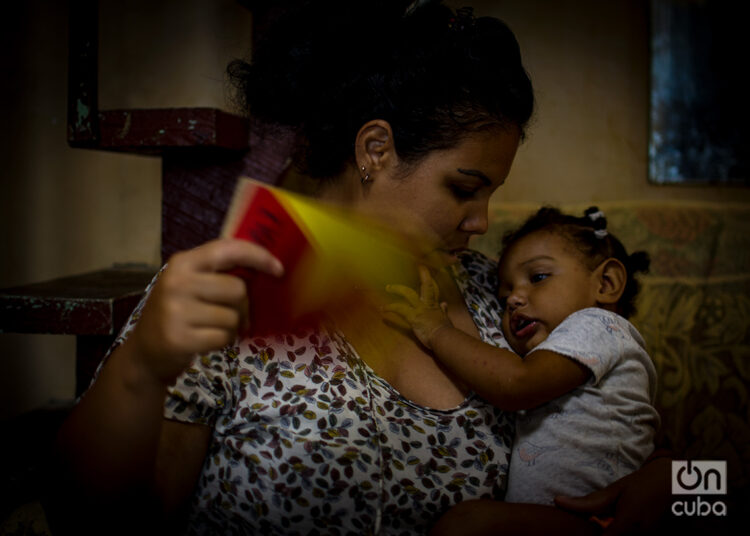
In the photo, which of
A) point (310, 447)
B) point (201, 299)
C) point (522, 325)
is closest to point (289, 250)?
point (201, 299)

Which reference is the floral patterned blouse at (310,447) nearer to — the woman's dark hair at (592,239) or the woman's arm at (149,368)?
the woman's arm at (149,368)

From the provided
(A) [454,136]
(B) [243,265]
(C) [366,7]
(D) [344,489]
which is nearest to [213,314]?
(B) [243,265]

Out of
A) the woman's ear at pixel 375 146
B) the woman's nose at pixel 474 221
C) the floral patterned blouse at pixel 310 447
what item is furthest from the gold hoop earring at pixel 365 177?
the floral patterned blouse at pixel 310 447

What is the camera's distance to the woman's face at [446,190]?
0.99 metres

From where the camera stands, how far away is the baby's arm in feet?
3.14

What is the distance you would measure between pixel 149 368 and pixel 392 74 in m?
0.68

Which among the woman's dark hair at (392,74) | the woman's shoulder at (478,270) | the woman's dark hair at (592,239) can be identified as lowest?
the woman's shoulder at (478,270)

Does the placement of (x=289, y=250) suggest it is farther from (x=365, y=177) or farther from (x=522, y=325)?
(x=522, y=325)

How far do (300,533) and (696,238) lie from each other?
156 cm

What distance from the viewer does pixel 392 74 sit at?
1.01 meters

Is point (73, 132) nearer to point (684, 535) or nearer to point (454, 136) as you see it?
point (454, 136)

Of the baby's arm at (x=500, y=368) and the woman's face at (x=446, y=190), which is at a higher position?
the woman's face at (x=446, y=190)

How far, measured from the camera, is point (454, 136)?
3.24 ft

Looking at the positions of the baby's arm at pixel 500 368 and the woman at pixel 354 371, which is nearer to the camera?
the woman at pixel 354 371
